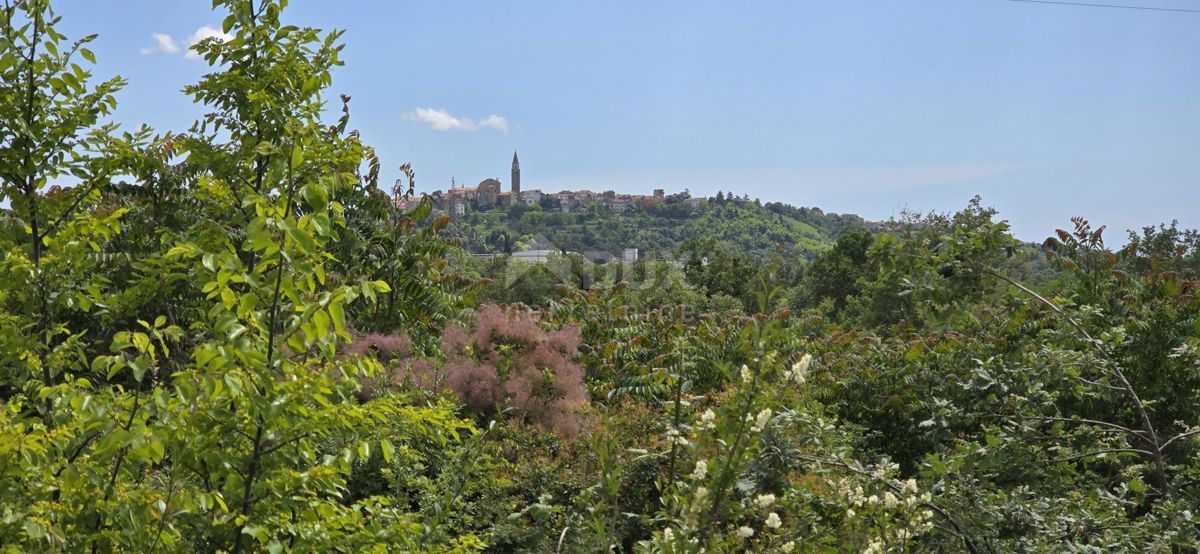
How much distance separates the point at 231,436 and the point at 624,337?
5550 millimetres

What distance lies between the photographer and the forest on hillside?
2.12 meters

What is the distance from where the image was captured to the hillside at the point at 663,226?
84938 mm

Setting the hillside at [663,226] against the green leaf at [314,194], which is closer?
the green leaf at [314,194]

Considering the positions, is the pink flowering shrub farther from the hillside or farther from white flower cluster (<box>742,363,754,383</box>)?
the hillside

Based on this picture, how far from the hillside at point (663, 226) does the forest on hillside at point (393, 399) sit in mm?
70168

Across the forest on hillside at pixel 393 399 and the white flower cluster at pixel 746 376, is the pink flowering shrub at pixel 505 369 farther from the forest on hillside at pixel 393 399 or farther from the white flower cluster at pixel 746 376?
the white flower cluster at pixel 746 376

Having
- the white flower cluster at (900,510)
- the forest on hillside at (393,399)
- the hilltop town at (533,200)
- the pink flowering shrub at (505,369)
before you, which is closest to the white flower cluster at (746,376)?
the forest on hillside at (393,399)

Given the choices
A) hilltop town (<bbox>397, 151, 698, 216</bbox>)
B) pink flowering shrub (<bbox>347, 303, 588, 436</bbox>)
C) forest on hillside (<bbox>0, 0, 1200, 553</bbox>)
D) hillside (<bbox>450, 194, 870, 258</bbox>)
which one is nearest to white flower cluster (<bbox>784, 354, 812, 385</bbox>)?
forest on hillside (<bbox>0, 0, 1200, 553</bbox>)

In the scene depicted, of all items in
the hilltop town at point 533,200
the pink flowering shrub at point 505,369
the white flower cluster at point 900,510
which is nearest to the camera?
the white flower cluster at point 900,510

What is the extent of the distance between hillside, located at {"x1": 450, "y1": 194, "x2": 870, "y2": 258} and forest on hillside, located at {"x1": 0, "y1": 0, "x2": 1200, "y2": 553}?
70.2 meters

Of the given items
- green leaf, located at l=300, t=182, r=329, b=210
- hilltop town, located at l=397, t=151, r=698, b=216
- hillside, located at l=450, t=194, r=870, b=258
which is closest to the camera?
green leaf, located at l=300, t=182, r=329, b=210

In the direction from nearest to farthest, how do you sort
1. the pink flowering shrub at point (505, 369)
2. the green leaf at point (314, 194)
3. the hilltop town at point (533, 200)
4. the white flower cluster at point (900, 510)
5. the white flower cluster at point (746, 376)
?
1. the green leaf at point (314, 194)
2. the white flower cluster at point (746, 376)
3. the white flower cluster at point (900, 510)
4. the pink flowering shrub at point (505, 369)
5. the hilltop town at point (533, 200)

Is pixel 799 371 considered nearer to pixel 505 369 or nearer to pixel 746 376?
pixel 746 376

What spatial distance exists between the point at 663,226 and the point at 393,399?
9585 cm
